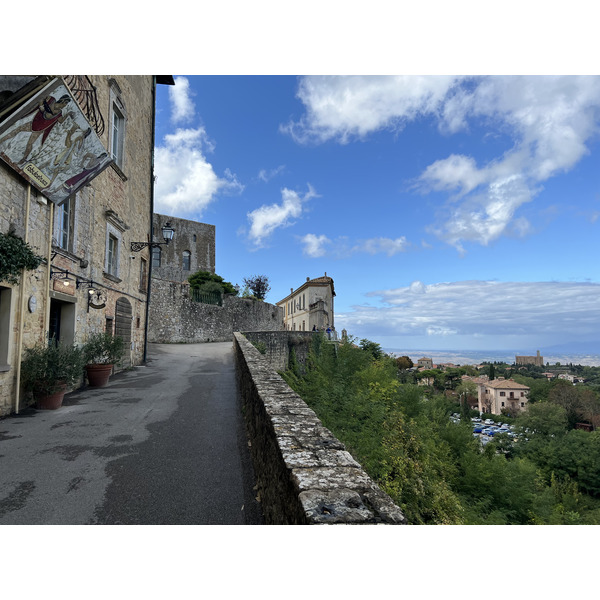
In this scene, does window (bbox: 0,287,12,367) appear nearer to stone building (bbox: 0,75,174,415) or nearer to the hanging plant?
stone building (bbox: 0,75,174,415)

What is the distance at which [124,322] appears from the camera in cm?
1117

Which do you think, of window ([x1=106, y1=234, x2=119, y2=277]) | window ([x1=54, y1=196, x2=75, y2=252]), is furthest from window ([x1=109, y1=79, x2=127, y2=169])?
window ([x1=54, y1=196, x2=75, y2=252])

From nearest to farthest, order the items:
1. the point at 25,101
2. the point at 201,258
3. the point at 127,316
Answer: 1. the point at 25,101
2. the point at 127,316
3. the point at 201,258

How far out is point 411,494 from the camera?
16.6 feet

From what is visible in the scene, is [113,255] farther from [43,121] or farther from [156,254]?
[156,254]

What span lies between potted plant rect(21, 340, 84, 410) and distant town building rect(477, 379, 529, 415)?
62991 mm

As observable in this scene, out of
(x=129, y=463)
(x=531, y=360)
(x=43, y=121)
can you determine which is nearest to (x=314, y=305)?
(x=43, y=121)

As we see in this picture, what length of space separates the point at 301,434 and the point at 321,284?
115 ft

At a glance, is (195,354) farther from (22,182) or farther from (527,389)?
(527,389)

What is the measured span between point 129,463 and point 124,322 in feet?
27.0

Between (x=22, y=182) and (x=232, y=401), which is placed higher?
(x=22, y=182)

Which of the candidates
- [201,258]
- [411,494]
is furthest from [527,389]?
[411,494]
